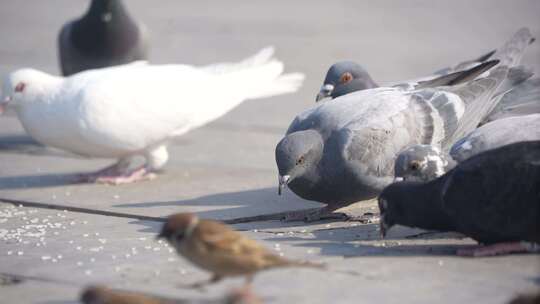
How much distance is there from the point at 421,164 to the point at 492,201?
0.91 meters

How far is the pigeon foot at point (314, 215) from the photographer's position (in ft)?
21.4

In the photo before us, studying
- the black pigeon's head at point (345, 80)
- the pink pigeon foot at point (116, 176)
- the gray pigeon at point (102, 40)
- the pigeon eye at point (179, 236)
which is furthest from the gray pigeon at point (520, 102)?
the gray pigeon at point (102, 40)

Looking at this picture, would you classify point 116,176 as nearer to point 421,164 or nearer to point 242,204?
point 242,204

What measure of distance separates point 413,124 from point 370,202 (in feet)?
2.30

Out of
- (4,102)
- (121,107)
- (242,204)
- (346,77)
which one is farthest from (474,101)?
(4,102)

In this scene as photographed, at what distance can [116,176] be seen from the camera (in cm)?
813

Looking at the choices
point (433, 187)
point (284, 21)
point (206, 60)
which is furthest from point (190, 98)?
point (284, 21)

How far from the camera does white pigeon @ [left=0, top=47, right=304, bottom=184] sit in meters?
7.72

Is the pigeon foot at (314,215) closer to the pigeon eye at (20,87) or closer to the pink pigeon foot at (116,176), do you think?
the pink pigeon foot at (116,176)

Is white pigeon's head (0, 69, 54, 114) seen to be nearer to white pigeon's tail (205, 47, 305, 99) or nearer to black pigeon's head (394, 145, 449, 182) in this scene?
white pigeon's tail (205, 47, 305, 99)

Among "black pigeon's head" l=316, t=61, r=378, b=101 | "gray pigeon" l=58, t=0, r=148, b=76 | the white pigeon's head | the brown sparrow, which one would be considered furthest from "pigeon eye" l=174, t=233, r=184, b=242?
"gray pigeon" l=58, t=0, r=148, b=76

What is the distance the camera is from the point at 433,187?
548 cm

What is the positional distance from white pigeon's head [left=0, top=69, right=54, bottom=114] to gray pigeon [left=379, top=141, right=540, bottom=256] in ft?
11.9

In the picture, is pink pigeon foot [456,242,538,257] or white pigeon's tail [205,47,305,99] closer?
pink pigeon foot [456,242,538,257]
